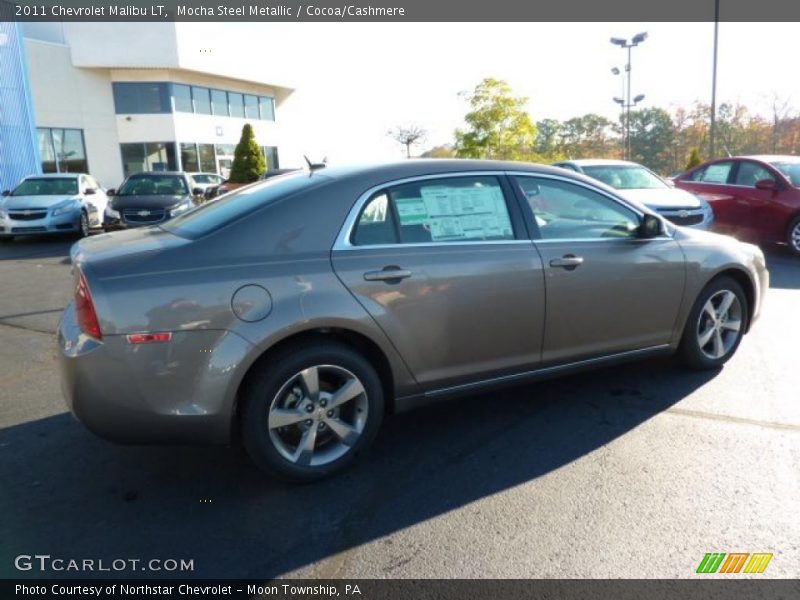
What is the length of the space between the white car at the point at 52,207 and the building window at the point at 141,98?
18053 mm

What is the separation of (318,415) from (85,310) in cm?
120

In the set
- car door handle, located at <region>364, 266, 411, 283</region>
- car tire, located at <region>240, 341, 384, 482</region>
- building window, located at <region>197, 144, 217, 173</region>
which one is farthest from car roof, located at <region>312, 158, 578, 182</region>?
building window, located at <region>197, 144, 217, 173</region>

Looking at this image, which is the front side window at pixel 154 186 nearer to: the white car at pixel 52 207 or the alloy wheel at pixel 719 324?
the white car at pixel 52 207

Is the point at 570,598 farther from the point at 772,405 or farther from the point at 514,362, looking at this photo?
the point at 772,405

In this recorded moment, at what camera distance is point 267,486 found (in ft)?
9.78

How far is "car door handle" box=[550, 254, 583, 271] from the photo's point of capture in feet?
11.4

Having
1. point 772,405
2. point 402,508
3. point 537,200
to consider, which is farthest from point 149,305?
point 772,405

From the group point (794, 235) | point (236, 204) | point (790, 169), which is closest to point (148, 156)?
point (790, 169)

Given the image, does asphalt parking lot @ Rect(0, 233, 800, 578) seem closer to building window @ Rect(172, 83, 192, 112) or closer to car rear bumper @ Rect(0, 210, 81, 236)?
car rear bumper @ Rect(0, 210, 81, 236)

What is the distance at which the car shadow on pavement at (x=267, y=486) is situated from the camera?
2520mm

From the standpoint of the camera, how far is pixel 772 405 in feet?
12.4

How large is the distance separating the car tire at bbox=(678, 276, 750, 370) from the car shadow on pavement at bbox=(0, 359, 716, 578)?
1.47ft

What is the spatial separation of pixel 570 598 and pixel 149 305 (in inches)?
83.4

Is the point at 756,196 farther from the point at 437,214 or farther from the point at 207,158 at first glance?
the point at 207,158
